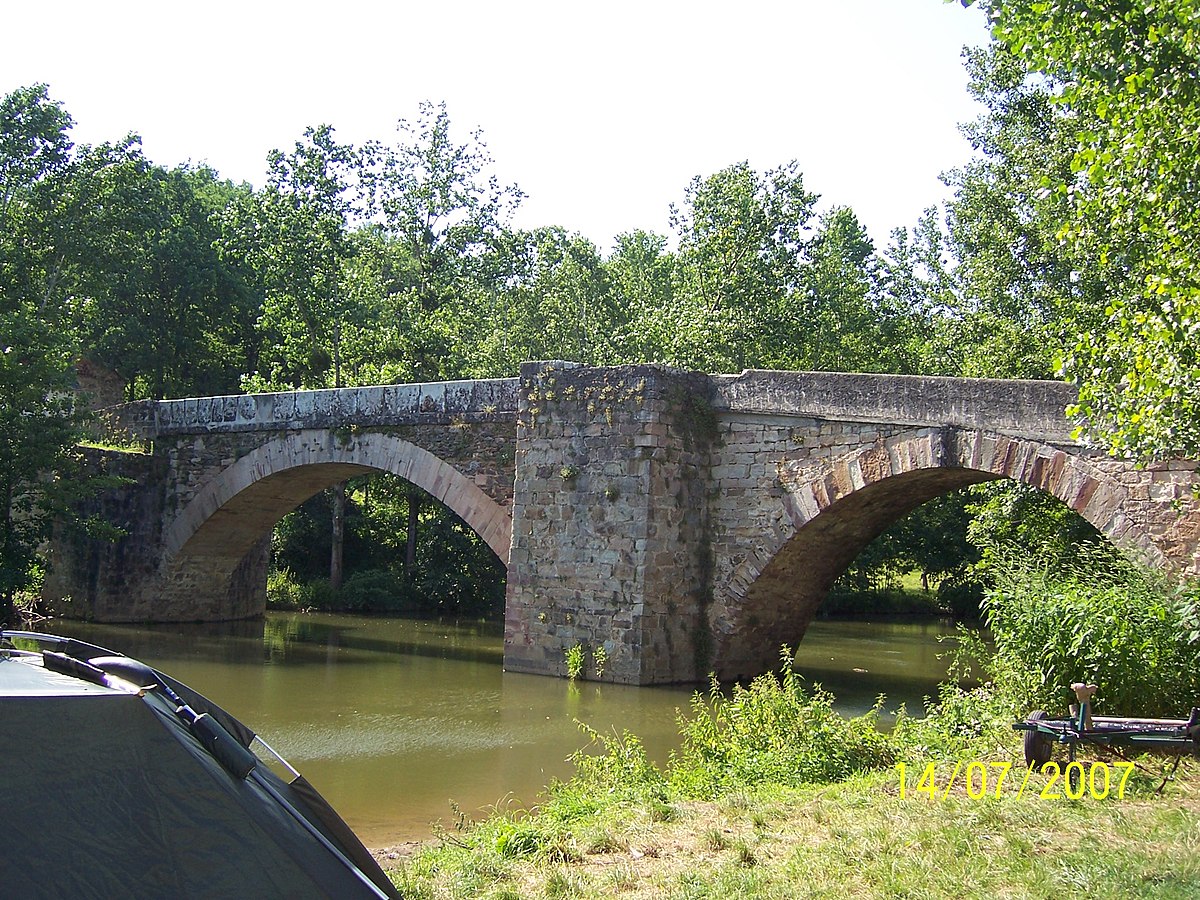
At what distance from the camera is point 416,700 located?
35.3 ft

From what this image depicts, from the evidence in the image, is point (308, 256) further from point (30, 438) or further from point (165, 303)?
point (30, 438)

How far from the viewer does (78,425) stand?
1498 centimetres

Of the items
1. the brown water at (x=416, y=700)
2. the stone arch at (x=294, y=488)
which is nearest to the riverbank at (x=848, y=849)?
the brown water at (x=416, y=700)

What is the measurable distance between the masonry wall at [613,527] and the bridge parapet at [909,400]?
1.72 ft

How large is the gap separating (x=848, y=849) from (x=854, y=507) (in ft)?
22.3

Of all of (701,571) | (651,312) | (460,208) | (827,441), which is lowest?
(701,571)

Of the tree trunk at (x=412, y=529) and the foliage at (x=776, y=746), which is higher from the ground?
the tree trunk at (x=412, y=529)

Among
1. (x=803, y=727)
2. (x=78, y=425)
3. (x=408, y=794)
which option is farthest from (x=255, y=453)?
(x=803, y=727)

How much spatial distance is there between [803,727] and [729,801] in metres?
1.31

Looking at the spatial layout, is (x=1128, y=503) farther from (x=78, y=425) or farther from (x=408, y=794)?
(x=78, y=425)

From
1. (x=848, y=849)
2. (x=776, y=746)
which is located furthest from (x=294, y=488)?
(x=848, y=849)

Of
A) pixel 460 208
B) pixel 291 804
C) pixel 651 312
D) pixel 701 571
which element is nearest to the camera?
pixel 291 804

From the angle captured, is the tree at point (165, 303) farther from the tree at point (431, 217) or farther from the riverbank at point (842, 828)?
the riverbank at point (842, 828)

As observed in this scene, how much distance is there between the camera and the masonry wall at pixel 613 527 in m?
10.9
